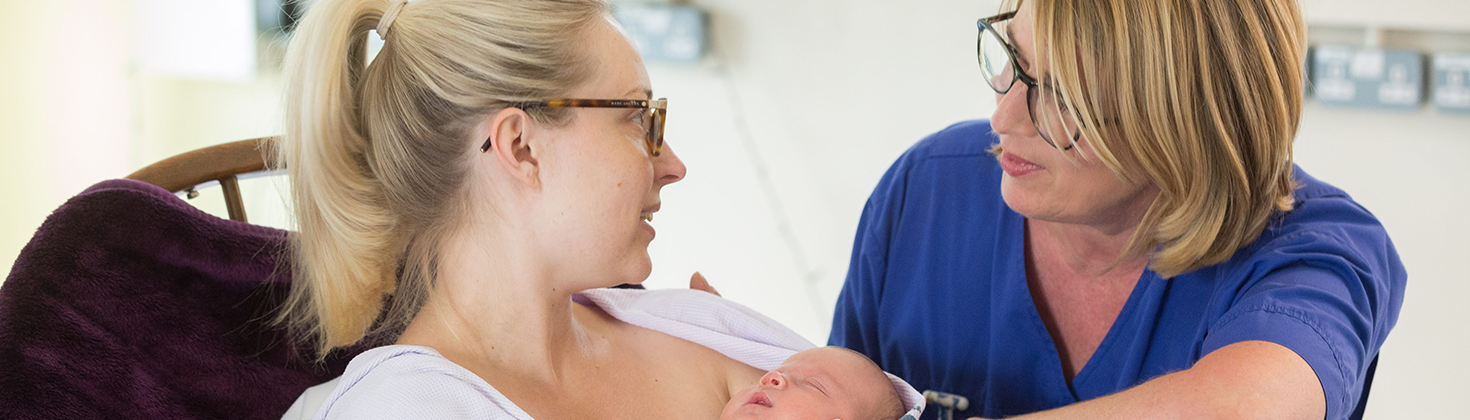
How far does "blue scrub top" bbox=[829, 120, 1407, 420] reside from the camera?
1125 mm

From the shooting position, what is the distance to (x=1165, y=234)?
50.8 inches

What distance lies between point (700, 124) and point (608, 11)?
1.84 metres

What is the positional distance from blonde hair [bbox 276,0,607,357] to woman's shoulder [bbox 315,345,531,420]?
0.15 metres

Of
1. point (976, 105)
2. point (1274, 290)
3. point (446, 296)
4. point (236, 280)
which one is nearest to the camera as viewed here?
point (1274, 290)

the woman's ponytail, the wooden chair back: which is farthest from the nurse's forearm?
the wooden chair back

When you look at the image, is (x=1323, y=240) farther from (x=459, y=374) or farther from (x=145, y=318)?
(x=145, y=318)

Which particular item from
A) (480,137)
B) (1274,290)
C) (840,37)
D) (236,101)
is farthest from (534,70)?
(236,101)

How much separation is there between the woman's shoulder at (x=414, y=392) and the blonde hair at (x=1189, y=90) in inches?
28.4

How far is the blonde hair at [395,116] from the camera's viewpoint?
1.14m

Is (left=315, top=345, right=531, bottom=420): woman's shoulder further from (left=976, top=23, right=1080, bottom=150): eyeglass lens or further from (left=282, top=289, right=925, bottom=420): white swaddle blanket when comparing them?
(left=976, top=23, right=1080, bottom=150): eyeglass lens

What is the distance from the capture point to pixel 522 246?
1.20 meters

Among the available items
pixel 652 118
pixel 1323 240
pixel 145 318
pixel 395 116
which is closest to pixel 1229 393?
pixel 1323 240

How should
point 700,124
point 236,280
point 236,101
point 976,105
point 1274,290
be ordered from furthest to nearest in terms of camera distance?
point 236,101 < point 700,124 < point 976,105 < point 236,280 < point 1274,290

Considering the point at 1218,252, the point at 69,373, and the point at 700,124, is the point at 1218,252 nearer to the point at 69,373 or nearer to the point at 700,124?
the point at 69,373
